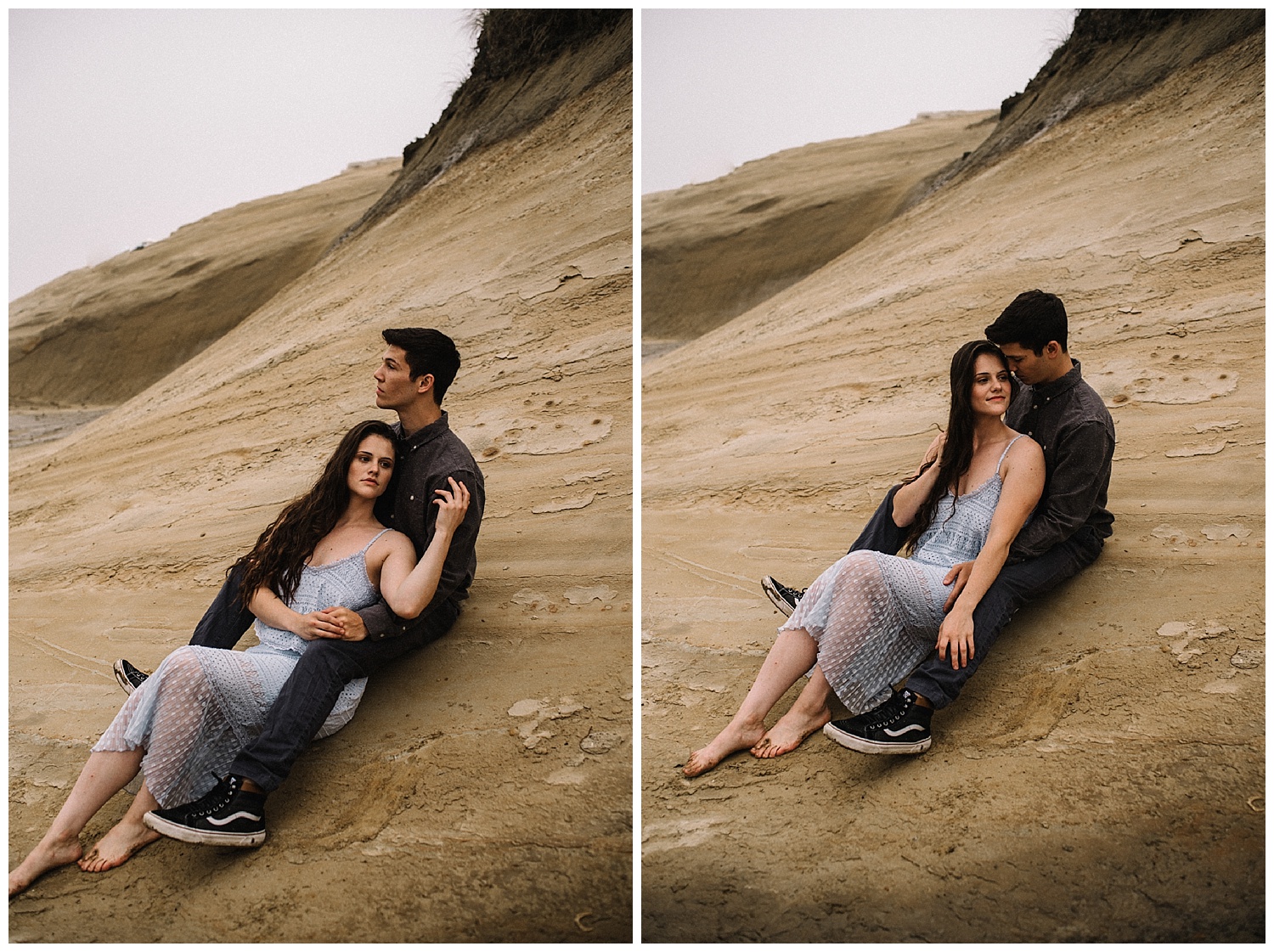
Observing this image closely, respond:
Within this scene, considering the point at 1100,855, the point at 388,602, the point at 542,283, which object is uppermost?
the point at 542,283

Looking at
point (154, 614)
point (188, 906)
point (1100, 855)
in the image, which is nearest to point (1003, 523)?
point (1100, 855)

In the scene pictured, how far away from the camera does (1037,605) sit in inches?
97.0

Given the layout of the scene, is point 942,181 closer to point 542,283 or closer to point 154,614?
point 542,283

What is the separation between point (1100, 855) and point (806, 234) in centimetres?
643

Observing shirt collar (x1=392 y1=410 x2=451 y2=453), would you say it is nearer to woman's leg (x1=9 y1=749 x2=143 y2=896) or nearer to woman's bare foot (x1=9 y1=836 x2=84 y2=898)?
woman's leg (x1=9 y1=749 x2=143 y2=896)

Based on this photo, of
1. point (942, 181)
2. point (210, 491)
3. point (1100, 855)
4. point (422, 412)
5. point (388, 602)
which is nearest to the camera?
point (1100, 855)

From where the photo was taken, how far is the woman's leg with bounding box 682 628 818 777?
2.33 metres

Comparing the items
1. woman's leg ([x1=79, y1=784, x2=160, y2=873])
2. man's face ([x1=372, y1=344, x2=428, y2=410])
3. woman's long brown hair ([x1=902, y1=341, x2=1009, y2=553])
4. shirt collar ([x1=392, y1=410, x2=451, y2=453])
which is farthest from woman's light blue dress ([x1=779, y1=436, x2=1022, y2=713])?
woman's leg ([x1=79, y1=784, x2=160, y2=873])

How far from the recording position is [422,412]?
2.43 meters

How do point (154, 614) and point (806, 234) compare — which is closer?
point (154, 614)

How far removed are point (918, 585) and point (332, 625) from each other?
126 cm

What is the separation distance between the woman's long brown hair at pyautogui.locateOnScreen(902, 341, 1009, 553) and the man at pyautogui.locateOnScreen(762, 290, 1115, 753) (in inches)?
3.4

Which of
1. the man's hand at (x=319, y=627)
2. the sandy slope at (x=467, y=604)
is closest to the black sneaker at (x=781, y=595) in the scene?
the sandy slope at (x=467, y=604)

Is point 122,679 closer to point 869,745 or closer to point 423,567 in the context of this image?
point 423,567
